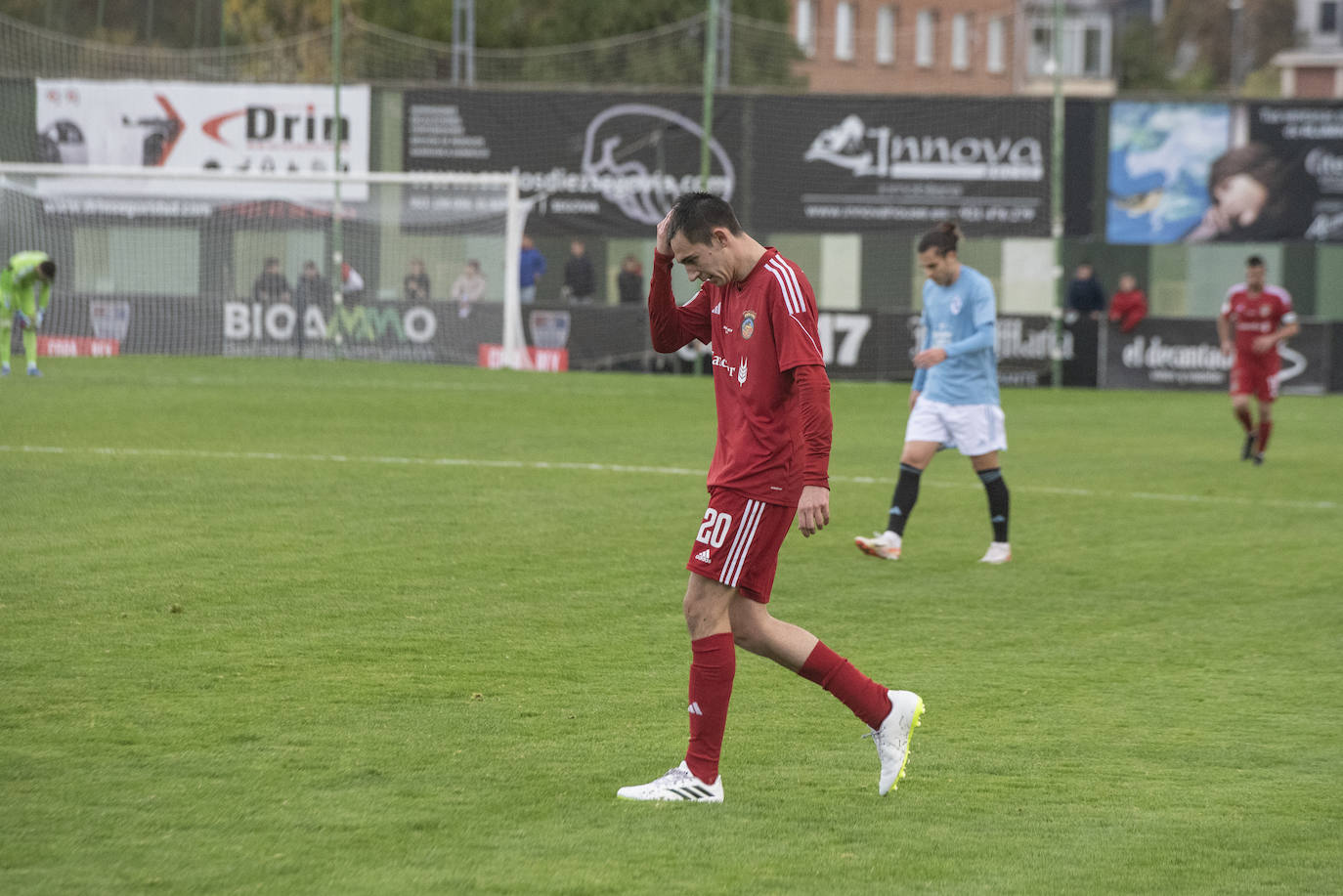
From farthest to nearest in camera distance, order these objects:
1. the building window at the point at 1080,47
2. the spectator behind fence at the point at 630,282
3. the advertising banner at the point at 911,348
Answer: the building window at the point at 1080,47 → the spectator behind fence at the point at 630,282 → the advertising banner at the point at 911,348

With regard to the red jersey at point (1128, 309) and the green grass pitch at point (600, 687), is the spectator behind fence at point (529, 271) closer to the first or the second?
the red jersey at point (1128, 309)

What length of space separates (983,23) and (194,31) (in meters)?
28.3

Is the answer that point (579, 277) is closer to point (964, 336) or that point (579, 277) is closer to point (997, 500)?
point (964, 336)

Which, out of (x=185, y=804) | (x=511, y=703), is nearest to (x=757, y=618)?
(x=511, y=703)

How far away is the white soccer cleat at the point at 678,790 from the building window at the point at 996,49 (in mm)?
45444

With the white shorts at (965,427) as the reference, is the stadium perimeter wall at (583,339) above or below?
above

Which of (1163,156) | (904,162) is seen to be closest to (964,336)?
(904,162)

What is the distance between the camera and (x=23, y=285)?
77.9 feet

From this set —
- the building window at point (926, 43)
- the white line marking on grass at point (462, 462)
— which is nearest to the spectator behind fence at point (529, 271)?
the white line marking on grass at point (462, 462)

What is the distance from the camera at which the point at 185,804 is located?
5.14 m

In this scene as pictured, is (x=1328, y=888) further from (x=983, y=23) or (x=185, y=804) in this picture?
(x=983, y=23)

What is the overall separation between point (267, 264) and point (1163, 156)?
16667 millimetres

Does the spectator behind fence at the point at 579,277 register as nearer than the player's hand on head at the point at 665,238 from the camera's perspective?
No

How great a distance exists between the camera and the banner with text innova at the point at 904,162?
32156 mm
